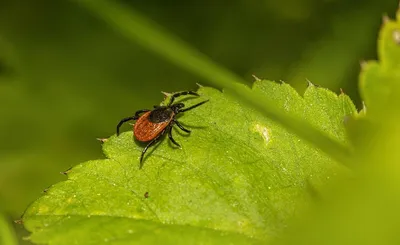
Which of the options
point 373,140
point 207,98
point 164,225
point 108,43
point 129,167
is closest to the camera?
→ point 373,140

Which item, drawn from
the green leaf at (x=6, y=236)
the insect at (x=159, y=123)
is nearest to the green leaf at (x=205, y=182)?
the insect at (x=159, y=123)

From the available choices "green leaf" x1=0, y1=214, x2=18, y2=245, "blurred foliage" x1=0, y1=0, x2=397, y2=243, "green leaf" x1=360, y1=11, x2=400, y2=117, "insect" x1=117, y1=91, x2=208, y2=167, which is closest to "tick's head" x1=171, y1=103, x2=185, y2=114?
"insect" x1=117, y1=91, x2=208, y2=167

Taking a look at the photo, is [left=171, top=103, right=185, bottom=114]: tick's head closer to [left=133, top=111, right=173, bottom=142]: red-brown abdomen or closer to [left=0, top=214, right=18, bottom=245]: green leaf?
[left=133, top=111, right=173, bottom=142]: red-brown abdomen

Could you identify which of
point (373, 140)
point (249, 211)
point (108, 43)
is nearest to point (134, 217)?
point (249, 211)

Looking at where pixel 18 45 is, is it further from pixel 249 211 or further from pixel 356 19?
pixel 249 211

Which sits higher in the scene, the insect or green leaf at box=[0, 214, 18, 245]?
the insect

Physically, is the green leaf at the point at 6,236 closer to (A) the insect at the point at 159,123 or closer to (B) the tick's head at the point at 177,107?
(A) the insect at the point at 159,123

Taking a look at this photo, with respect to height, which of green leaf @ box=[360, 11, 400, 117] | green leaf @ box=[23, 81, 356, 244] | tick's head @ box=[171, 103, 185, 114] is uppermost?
green leaf @ box=[360, 11, 400, 117]
